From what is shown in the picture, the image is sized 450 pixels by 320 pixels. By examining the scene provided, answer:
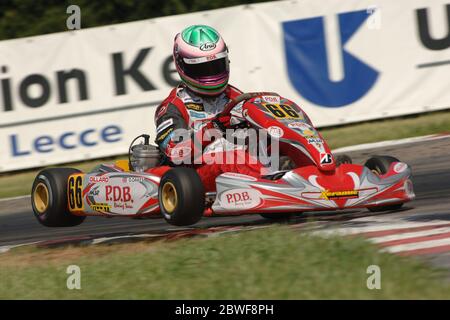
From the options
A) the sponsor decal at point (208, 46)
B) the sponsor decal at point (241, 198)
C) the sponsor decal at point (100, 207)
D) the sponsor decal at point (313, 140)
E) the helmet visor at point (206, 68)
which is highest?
the sponsor decal at point (208, 46)

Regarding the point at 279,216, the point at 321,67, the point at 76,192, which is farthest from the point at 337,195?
the point at 321,67

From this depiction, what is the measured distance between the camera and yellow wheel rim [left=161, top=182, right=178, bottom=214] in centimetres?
720

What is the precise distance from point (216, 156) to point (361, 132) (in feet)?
16.9

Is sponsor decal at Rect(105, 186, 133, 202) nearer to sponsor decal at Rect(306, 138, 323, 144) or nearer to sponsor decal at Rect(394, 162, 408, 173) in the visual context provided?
sponsor decal at Rect(306, 138, 323, 144)

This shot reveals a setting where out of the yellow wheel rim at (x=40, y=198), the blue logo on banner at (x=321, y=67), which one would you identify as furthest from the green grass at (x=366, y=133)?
the yellow wheel rim at (x=40, y=198)

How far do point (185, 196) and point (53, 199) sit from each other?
1.77 m

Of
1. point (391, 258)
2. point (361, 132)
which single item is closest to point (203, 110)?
point (391, 258)

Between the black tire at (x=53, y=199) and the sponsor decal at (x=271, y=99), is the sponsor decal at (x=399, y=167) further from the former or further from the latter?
the black tire at (x=53, y=199)

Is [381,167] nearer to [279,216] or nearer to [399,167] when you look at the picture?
[399,167]

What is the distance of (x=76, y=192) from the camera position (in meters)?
8.27

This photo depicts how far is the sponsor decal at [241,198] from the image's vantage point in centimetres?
697

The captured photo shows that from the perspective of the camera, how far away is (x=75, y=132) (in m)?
12.3

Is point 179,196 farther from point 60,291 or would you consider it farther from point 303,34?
point 303,34

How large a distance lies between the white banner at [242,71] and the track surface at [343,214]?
1.50 meters
